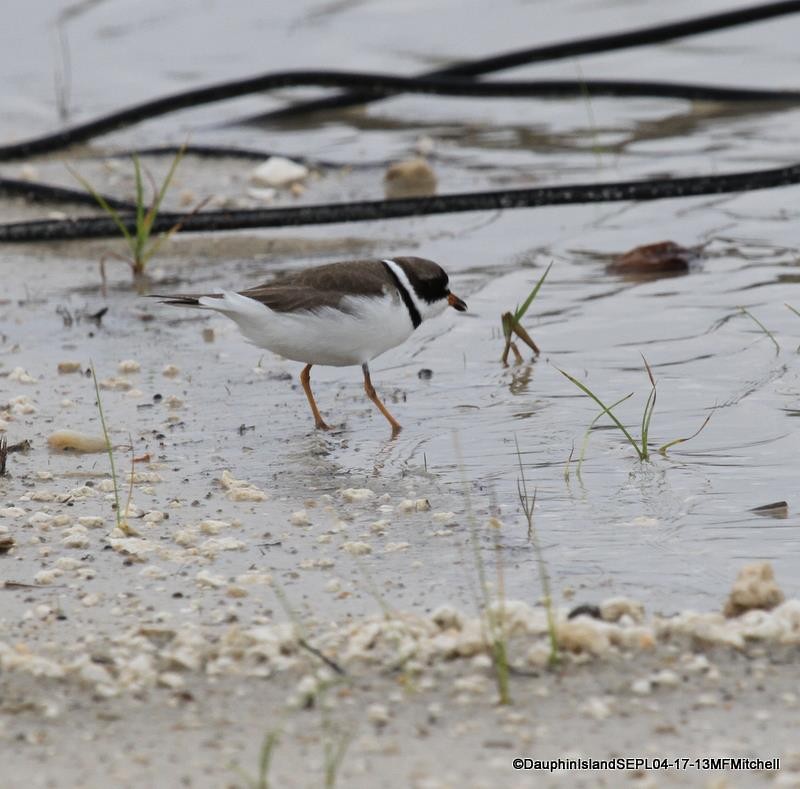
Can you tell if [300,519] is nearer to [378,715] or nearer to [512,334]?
[378,715]

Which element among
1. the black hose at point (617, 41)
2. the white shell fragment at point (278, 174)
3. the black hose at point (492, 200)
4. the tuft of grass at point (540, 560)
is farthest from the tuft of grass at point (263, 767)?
the black hose at point (617, 41)

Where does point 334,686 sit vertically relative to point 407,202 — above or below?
below

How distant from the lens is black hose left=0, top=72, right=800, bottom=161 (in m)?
9.68

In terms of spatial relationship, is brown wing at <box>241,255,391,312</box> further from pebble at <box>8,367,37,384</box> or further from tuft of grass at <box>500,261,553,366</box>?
pebble at <box>8,367,37,384</box>

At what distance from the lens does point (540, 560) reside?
3.81m

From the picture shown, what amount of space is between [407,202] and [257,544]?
3.46 meters

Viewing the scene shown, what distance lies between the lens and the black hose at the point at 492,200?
7.33m

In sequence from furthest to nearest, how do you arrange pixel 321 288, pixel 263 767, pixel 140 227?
pixel 140 227 → pixel 321 288 → pixel 263 767

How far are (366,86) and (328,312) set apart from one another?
4.93m

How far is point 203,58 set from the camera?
1333 cm

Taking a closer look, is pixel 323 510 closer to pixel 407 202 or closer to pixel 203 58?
pixel 407 202

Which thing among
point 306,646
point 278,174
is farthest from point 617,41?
point 306,646

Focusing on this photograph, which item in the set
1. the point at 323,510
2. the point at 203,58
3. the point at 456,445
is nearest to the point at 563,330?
the point at 456,445

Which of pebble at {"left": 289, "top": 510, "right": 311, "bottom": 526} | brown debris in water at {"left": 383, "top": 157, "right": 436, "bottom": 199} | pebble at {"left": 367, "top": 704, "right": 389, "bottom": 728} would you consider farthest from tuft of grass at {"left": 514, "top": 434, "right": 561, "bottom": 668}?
brown debris in water at {"left": 383, "top": 157, "right": 436, "bottom": 199}
